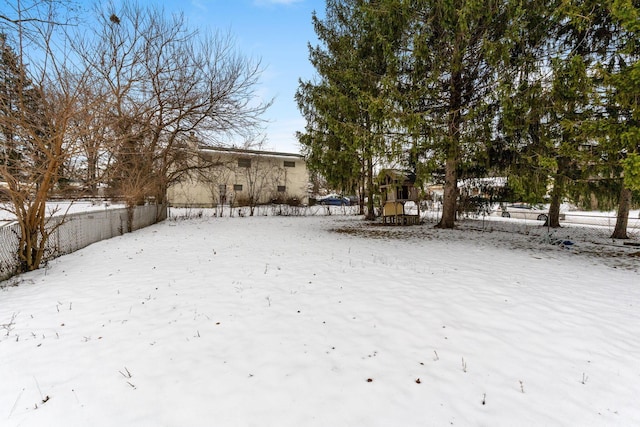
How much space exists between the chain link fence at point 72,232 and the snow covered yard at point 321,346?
1.64 feet

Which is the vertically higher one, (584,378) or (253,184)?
(253,184)

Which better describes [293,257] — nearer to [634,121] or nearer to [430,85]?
[430,85]

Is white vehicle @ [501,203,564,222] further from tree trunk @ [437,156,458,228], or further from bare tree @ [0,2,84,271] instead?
bare tree @ [0,2,84,271]

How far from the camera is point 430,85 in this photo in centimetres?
998

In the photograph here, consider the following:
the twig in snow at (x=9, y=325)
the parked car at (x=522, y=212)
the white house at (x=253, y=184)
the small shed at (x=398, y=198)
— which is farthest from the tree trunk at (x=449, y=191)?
the white house at (x=253, y=184)

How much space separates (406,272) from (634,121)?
21.5 ft

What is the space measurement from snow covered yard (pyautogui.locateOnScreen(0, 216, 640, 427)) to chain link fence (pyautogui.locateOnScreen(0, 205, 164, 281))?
1.64 ft

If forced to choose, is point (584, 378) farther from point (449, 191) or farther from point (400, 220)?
point (400, 220)

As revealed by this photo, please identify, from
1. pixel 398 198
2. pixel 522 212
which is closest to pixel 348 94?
pixel 398 198

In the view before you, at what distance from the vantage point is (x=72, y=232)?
754 centimetres

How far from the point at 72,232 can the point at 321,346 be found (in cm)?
800

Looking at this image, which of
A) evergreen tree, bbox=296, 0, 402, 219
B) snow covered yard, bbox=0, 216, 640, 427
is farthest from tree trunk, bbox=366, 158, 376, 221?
snow covered yard, bbox=0, 216, 640, 427

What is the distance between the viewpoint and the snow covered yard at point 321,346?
2.09m

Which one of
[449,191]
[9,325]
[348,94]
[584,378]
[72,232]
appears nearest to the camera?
[584,378]
